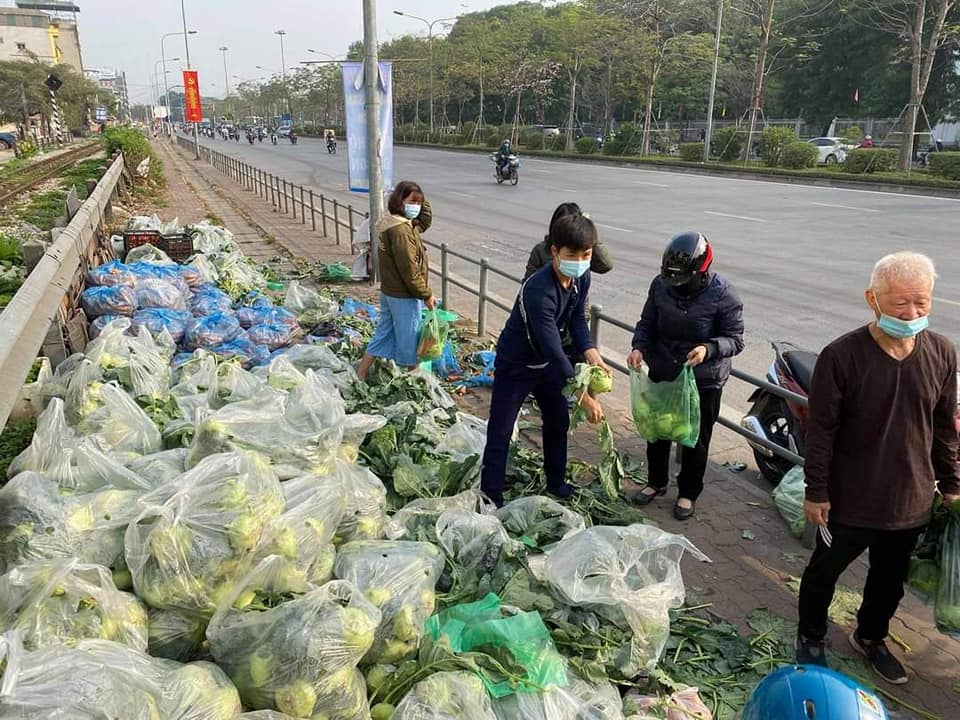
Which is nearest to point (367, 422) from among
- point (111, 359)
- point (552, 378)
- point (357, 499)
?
point (357, 499)

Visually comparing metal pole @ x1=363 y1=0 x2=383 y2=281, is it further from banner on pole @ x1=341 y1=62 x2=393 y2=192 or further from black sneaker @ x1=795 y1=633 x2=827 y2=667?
black sneaker @ x1=795 y1=633 x2=827 y2=667

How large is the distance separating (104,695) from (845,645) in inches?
107

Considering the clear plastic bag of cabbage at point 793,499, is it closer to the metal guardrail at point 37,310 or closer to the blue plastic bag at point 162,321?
the metal guardrail at point 37,310

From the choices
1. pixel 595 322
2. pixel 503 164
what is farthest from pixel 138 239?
pixel 503 164

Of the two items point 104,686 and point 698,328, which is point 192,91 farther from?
point 104,686

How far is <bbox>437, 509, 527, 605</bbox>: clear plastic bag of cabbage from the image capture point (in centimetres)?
281

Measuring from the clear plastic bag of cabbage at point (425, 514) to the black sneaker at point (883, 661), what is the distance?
1.66 m

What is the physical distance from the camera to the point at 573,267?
3.43 metres

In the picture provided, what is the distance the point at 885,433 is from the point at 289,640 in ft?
6.76

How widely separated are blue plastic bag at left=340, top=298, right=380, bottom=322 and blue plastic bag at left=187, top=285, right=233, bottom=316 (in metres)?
1.12

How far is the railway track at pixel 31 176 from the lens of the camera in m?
17.7

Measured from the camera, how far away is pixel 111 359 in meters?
4.38

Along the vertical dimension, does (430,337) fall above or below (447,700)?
above

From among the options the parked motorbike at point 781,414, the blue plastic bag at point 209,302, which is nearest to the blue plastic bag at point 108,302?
the blue plastic bag at point 209,302
